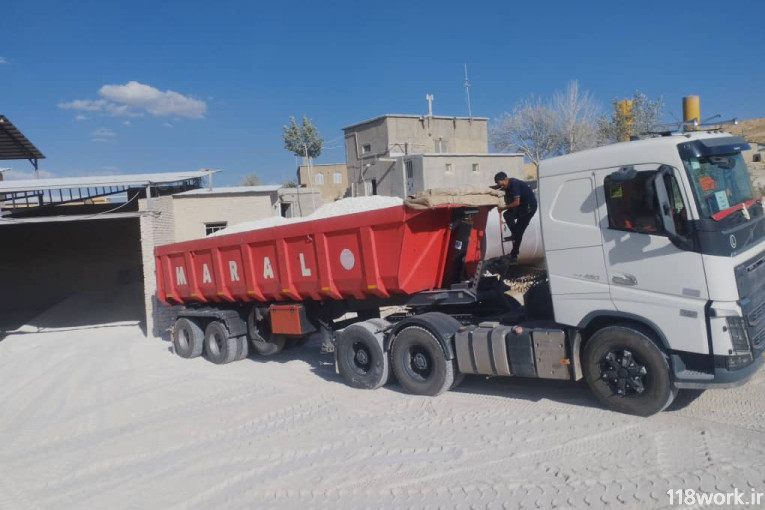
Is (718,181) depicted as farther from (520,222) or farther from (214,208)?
(214,208)

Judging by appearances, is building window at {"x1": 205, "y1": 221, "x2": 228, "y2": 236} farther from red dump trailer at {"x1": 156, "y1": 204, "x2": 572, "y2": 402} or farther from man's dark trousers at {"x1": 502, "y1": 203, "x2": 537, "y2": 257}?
man's dark trousers at {"x1": 502, "y1": 203, "x2": 537, "y2": 257}

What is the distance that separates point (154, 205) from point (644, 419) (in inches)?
531

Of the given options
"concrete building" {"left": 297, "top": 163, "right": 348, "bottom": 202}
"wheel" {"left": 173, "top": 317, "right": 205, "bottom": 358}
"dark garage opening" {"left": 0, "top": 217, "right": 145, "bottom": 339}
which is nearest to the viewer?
"wheel" {"left": 173, "top": 317, "right": 205, "bottom": 358}

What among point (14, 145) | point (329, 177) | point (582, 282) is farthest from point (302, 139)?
point (582, 282)

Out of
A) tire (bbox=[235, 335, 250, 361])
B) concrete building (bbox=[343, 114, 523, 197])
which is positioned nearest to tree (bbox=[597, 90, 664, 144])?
concrete building (bbox=[343, 114, 523, 197])

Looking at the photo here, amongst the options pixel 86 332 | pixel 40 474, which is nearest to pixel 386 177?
pixel 86 332

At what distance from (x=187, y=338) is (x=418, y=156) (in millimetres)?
23220

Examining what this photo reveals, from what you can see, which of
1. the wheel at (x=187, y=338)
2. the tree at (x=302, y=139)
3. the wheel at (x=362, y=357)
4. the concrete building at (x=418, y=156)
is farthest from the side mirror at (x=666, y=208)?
the tree at (x=302, y=139)

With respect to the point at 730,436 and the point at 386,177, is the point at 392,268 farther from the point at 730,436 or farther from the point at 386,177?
the point at 386,177

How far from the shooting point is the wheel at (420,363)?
A: 7199 millimetres

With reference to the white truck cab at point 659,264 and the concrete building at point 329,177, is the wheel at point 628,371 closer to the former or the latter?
the white truck cab at point 659,264

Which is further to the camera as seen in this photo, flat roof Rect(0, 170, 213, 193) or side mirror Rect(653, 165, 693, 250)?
flat roof Rect(0, 170, 213, 193)

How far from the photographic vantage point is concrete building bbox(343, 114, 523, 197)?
34156 millimetres

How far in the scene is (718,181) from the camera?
5578 millimetres
